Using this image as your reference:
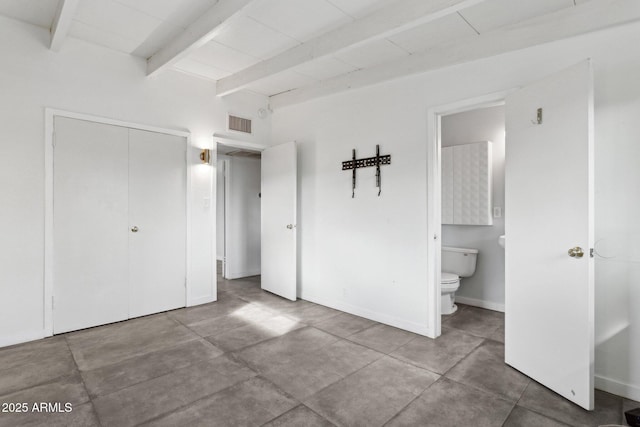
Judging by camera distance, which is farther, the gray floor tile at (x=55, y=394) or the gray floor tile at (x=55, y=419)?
the gray floor tile at (x=55, y=394)

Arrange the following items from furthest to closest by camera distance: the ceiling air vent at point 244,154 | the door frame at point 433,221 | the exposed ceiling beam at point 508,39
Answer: the ceiling air vent at point 244,154 < the door frame at point 433,221 < the exposed ceiling beam at point 508,39

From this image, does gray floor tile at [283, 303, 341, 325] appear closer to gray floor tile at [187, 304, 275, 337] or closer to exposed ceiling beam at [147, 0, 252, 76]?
gray floor tile at [187, 304, 275, 337]

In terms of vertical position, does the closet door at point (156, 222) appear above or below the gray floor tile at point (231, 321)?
above

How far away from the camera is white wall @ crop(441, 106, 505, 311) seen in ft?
12.8

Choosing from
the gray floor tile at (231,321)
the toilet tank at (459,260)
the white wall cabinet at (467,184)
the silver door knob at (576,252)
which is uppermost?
the white wall cabinet at (467,184)

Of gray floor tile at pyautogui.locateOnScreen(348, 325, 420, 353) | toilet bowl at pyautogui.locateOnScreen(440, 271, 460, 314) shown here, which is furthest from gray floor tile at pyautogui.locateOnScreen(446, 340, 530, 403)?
toilet bowl at pyautogui.locateOnScreen(440, 271, 460, 314)

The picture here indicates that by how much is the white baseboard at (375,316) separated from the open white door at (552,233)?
807 millimetres

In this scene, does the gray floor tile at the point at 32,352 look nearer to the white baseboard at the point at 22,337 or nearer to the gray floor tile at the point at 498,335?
the white baseboard at the point at 22,337

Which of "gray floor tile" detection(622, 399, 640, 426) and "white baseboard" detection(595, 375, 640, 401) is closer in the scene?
"gray floor tile" detection(622, 399, 640, 426)

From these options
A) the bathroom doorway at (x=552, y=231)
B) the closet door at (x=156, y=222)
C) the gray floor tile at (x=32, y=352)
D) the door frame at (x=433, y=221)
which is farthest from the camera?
the closet door at (x=156, y=222)

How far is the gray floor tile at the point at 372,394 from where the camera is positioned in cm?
192

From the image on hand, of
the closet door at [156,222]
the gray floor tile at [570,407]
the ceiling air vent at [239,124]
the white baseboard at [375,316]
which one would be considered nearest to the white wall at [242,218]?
the ceiling air vent at [239,124]

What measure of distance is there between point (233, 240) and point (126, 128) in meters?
2.70

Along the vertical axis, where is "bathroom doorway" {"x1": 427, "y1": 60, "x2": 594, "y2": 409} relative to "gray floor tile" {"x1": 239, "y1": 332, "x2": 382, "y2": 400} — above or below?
above
